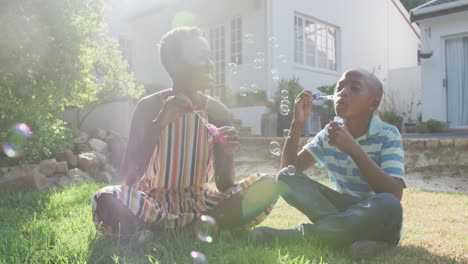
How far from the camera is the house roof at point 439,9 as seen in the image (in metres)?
8.57

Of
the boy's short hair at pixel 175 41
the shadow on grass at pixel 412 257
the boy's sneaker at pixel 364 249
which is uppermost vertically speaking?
the boy's short hair at pixel 175 41

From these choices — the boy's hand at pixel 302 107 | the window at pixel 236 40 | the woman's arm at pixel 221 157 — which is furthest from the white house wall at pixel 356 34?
the boy's hand at pixel 302 107

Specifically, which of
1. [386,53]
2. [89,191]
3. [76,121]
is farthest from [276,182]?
[386,53]

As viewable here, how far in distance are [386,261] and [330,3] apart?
10.2 m

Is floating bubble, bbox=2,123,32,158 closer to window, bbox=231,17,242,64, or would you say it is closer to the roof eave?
window, bbox=231,17,242,64

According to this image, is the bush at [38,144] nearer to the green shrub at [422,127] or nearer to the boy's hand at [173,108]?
the boy's hand at [173,108]

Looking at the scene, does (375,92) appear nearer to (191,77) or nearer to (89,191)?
(191,77)

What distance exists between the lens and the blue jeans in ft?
6.68

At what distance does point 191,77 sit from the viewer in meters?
2.46

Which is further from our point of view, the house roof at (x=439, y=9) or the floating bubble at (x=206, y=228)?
the house roof at (x=439, y=9)

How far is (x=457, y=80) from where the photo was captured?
922 centimetres

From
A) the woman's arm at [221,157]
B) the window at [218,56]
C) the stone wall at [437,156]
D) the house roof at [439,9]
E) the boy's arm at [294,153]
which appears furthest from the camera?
the window at [218,56]

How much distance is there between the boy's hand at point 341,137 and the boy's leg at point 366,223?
11.4 inches

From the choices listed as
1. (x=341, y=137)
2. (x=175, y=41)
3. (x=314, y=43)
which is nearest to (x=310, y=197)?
(x=341, y=137)
